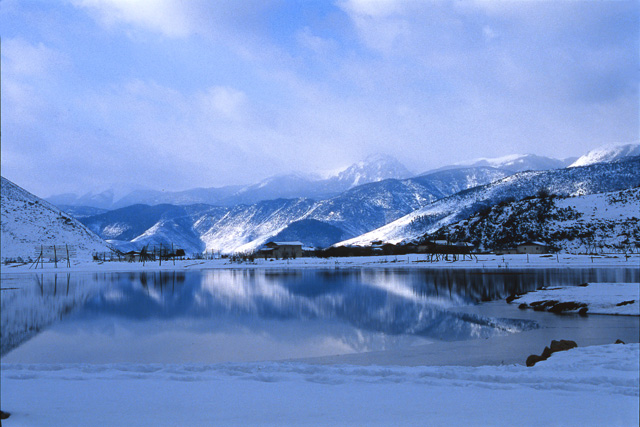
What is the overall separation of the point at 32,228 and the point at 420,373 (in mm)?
160545

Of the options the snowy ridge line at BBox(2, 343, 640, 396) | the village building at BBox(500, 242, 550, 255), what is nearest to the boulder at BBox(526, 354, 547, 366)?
the snowy ridge line at BBox(2, 343, 640, 396)

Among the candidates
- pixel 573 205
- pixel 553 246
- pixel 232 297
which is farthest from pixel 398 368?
pixel 573 205

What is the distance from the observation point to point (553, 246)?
5039 inches

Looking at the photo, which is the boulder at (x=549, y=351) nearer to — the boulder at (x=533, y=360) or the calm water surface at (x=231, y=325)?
the boulder at (x=533, y=360)

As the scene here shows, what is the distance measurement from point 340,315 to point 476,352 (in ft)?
38.6

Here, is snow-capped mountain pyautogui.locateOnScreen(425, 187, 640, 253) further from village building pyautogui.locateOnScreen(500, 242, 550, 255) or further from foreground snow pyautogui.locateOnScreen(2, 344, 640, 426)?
foreground snow pyautogui.locateOnScreen(2, 344, 640, 426)

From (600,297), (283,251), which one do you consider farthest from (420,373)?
(283,251)

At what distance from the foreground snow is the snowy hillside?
433 feet

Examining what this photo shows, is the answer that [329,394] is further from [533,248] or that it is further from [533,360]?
[533,248]

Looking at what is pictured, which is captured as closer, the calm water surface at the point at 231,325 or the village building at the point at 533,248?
the calm water surface at the point at 231,325

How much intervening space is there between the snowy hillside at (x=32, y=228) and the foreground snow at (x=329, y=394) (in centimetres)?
13189

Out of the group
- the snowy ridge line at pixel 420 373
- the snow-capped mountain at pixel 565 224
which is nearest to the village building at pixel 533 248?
the snow-capped mountain at pixel 565 224

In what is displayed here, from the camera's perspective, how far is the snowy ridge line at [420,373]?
10.5 meters

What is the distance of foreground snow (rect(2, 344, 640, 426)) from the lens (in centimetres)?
808
